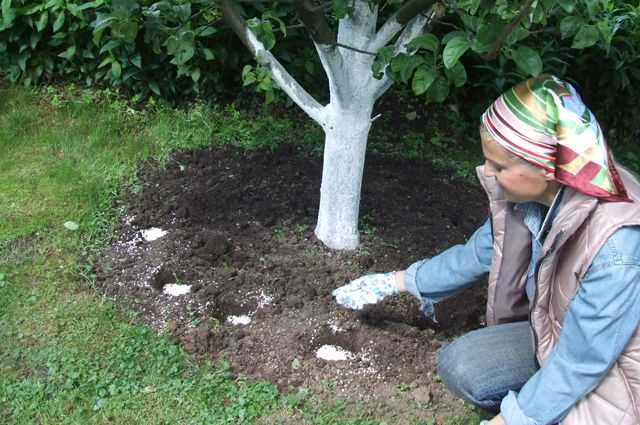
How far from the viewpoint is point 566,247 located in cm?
204

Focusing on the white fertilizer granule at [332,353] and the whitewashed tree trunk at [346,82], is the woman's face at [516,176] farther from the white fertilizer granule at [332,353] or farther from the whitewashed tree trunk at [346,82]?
the white fertilizer granule at [332,353]

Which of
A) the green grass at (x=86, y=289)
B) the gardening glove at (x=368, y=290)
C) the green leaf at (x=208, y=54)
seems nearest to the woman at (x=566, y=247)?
the gardening glove at (x=368, y=290)

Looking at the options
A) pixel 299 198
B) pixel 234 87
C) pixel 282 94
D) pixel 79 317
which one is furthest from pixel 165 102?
pixel 79 317

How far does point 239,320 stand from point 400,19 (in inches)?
54.4

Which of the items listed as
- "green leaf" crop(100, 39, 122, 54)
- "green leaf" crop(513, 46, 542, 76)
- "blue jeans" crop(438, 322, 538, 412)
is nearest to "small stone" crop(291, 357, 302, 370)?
"blue jeans" crop(438, 322, 538, 412)

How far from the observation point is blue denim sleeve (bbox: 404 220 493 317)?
255cm

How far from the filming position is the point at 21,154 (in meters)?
4.37

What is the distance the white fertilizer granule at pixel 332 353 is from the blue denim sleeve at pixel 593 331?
96 cm

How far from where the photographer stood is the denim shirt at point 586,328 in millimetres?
1890

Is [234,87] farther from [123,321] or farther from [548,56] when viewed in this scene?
[123,321]

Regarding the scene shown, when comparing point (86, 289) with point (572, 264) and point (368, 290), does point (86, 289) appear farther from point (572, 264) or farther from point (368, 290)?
point (572, 264)

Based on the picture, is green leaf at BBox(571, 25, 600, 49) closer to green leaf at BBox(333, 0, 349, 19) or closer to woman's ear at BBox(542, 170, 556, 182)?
woman's ear at BBox(542, 170, 556, 182)

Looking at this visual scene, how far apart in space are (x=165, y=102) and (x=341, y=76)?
2188 millimetres

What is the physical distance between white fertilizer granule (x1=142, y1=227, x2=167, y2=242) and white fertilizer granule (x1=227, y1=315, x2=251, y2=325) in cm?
70
